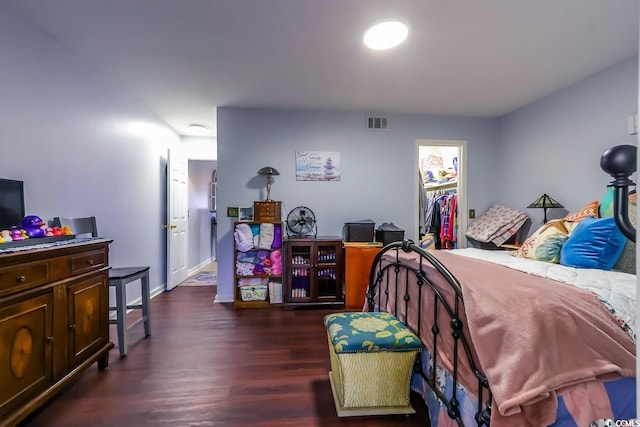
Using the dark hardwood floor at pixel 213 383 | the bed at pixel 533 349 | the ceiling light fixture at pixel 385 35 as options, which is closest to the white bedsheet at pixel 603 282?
the bed at pixel 533 349

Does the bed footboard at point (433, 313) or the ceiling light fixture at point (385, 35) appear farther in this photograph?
the ceiling light fixture at point (385, 35)

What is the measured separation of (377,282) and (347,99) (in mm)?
2144

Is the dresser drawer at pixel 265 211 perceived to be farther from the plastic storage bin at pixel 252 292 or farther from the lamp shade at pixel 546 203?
the lamp shade at pixel 546 203

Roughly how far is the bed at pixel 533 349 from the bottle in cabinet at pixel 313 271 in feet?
6.71

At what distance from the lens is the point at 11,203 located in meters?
1.79

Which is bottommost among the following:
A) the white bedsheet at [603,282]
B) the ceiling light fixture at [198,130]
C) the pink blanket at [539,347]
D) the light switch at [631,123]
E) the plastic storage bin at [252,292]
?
the plastic storage bin at [252,292]

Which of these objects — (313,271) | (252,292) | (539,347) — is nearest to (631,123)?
(539,347)

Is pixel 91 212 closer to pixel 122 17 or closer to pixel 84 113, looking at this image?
pixel 84 113

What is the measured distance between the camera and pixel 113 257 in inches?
119

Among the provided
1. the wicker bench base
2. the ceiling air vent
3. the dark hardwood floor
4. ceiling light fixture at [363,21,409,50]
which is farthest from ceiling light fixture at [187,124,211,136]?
the wicker bench base

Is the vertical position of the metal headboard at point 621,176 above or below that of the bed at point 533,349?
above

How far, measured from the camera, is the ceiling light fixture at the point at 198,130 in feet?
14.9

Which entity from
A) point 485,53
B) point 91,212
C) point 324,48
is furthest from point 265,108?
point 485,53

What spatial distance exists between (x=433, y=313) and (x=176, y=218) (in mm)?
3972
